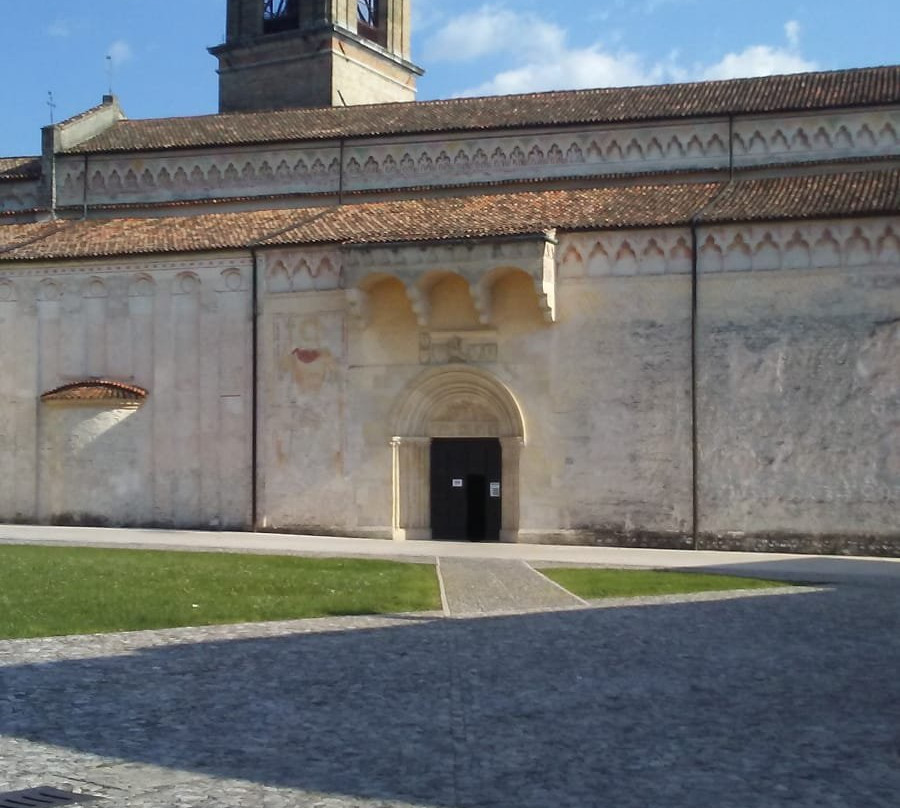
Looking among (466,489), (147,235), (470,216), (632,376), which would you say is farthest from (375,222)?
(632,376)

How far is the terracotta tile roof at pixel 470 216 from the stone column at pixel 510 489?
4.25m

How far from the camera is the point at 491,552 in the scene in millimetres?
24609

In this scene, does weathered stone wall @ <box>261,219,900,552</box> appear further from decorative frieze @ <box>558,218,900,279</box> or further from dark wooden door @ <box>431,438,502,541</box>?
dark wooden door @ <box>431,438,502,541</box>

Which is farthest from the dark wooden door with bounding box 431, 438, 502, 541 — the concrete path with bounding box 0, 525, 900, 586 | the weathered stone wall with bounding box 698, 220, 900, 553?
the weathered stone wall with bounding box 698, 220, 900, 553

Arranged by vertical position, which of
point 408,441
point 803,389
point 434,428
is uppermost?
point 803,389

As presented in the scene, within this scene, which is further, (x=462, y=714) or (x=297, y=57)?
Result: (x=297, y=57)

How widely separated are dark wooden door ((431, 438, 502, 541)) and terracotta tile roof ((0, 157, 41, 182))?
14823mm

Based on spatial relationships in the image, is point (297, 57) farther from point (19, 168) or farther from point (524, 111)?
point (524, 111)

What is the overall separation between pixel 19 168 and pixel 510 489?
17.7 m

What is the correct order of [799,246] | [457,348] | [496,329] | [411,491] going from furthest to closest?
1. [411,491]
2. [457,348]
3. [496,329]
4. [799,246]

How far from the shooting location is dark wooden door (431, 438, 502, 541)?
92.4 ft

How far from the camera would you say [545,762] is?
8352 mm

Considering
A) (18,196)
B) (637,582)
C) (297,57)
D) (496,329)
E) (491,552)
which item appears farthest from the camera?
(297,57)

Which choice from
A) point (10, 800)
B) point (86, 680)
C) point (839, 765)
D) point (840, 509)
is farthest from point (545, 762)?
point (840, 509)
